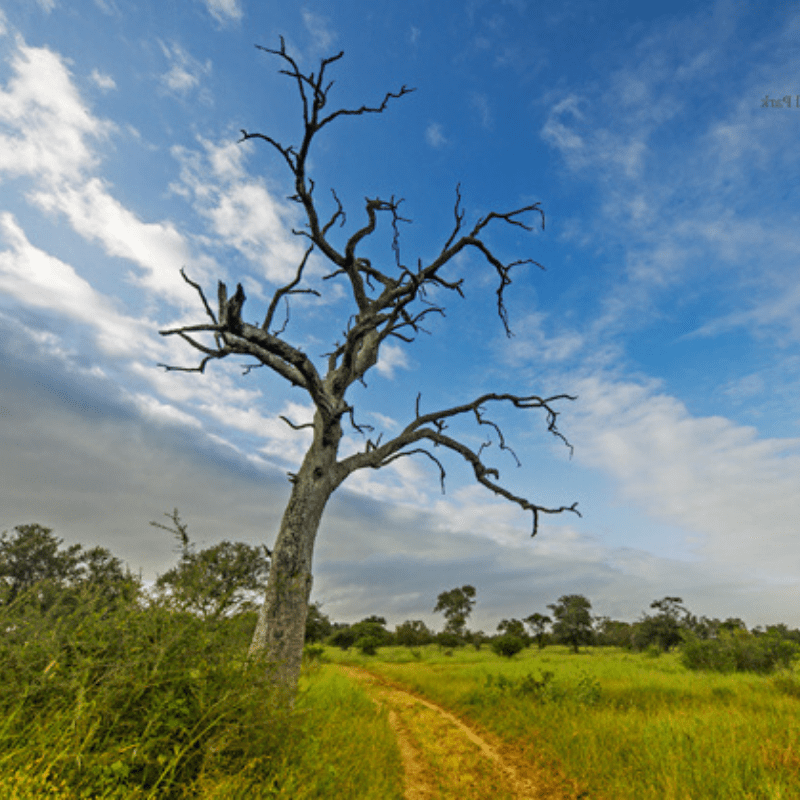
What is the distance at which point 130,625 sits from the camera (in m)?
3.94

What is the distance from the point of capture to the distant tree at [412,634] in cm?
5156

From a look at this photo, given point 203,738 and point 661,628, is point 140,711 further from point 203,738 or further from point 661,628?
point 661,628

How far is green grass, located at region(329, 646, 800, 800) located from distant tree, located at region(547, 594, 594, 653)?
4235 cm

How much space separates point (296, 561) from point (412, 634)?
167 ft

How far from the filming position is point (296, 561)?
734cm

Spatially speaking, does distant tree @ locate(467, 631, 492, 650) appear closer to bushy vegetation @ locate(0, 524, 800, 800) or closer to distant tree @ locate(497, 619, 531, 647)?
distant tree @ locate(497, 619, 531, 647)

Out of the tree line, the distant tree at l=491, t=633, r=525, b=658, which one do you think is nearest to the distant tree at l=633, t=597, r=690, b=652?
the tree line

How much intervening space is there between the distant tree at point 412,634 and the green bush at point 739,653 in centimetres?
3738

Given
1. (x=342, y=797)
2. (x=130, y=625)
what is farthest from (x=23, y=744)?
(x=342, y=797)

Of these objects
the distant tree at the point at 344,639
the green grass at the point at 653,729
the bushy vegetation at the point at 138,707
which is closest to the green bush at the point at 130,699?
the bushy vegetation at the point at 138,707

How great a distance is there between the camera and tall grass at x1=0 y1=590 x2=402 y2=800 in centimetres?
296

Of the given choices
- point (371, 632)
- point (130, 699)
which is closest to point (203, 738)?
point (130, 699)

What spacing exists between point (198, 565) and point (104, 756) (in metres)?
1.59

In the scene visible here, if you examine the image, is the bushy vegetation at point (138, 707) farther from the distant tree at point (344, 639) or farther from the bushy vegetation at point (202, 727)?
the distant tree at point (344, 639)
